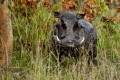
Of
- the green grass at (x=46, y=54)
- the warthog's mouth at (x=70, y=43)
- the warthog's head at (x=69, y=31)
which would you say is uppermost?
the warthog's head at (x=69, y=31)

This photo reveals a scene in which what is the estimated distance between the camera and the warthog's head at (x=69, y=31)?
19.9 feet

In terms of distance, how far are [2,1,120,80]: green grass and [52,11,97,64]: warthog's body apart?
184 mm

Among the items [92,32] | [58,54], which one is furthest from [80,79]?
[92,32]

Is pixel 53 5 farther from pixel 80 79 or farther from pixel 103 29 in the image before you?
pixel 80 79

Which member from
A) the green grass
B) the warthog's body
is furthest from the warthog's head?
the green grass

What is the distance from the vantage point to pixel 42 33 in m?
7.22

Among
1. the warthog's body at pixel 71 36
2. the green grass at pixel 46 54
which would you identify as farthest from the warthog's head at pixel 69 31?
the green grass at pixel 46 54

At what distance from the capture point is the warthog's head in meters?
6.05

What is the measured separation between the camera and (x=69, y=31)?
20.2 feet

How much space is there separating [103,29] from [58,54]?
2.07 metres

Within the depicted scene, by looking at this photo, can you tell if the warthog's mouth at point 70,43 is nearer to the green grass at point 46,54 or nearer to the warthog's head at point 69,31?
the warthog's head at point 69,31

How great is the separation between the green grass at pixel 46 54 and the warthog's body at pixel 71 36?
18cm

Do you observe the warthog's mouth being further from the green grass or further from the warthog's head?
the green grass

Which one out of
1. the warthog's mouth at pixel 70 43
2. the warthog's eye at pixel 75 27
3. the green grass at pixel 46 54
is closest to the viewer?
the green grass at pixel 46 54
